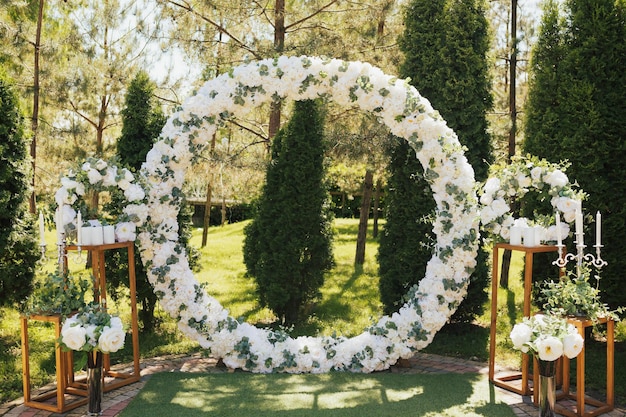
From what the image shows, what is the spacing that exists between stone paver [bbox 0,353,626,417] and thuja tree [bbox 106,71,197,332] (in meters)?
0.93

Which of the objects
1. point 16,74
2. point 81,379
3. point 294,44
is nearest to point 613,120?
point 294,44

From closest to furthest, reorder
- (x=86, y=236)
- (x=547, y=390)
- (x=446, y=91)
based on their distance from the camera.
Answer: (x=547, y=390)
(x=86, y=236)
(x=446, y=91)

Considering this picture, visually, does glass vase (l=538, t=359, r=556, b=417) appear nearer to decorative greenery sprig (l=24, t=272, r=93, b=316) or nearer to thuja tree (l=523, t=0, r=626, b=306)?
thuja tree (l=523, t=0, r=626, b=306)

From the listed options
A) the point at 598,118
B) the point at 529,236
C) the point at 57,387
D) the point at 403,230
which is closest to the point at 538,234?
the point at 529,236

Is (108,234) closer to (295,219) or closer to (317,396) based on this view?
(317,396)

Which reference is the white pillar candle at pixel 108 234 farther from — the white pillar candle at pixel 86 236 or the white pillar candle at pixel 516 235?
the white pillar candle at pixel 516 235

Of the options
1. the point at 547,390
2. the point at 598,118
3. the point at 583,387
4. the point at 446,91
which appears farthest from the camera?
the point at 446,91

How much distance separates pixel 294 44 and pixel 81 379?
5.95 metres

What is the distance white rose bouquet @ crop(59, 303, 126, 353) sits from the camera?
4.10 m

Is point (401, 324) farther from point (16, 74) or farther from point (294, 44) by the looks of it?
point (16, 74)

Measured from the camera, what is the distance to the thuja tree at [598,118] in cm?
586

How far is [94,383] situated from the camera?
4352 mm

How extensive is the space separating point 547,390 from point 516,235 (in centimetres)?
134

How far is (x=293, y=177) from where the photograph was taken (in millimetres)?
6949
